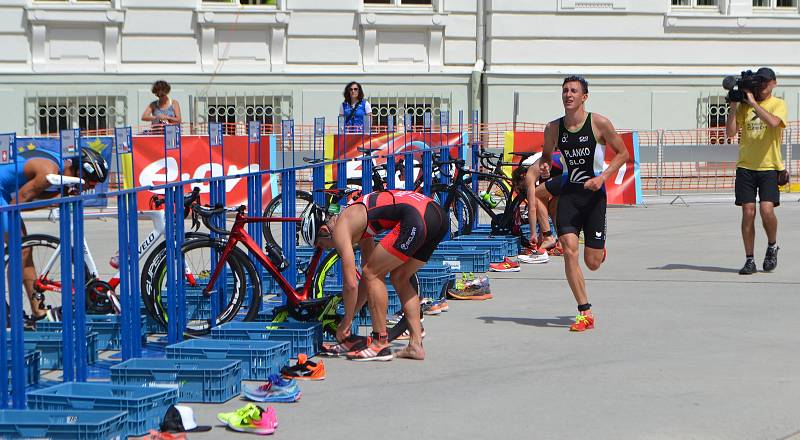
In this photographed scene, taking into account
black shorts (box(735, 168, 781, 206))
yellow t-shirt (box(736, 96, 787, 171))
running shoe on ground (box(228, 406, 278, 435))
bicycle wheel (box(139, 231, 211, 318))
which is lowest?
running shoe on ground (box(228, 406, 278, 435))

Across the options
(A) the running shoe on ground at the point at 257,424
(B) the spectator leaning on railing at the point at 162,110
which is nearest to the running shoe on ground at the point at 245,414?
(A) the running shoe on ground at the point at 257,424

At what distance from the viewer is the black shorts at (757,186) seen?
41.1 ft

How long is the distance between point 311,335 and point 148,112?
1193cm

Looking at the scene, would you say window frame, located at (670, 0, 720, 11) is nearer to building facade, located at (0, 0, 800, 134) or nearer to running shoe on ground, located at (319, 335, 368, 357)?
building facade, located at (0, 0, 800, 134)

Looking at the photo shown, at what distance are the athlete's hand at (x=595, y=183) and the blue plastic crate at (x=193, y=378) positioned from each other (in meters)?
3.15

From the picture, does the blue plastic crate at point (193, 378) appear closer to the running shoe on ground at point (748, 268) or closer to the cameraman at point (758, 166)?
the running shoe on ground at point (748, 268)

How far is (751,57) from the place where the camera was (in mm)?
24516

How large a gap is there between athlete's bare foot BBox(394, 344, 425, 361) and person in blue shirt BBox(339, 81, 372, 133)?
10.7 m

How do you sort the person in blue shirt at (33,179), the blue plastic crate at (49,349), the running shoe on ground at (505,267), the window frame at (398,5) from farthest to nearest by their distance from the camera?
the window frame at (398,5) → the running shoe on ground at (505,267) → the person in blue shirt at (33,179) → the blue plastic crate at (49,349)

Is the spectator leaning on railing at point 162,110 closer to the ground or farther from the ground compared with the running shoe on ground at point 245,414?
farther from the ground

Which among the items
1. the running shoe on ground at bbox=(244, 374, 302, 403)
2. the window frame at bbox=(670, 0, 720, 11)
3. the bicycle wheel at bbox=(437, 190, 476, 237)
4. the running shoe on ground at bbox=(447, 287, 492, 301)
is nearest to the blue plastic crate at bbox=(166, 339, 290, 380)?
the running shoe on ground at bbox=(244, 374, 302, 403)

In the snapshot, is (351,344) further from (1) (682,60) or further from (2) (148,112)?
(1) (682,60)

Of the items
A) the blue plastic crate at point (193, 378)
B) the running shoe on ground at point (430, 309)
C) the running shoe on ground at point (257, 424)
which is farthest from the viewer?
the running shoe on ground at point (430, 309)

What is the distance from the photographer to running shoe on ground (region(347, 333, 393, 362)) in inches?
345
